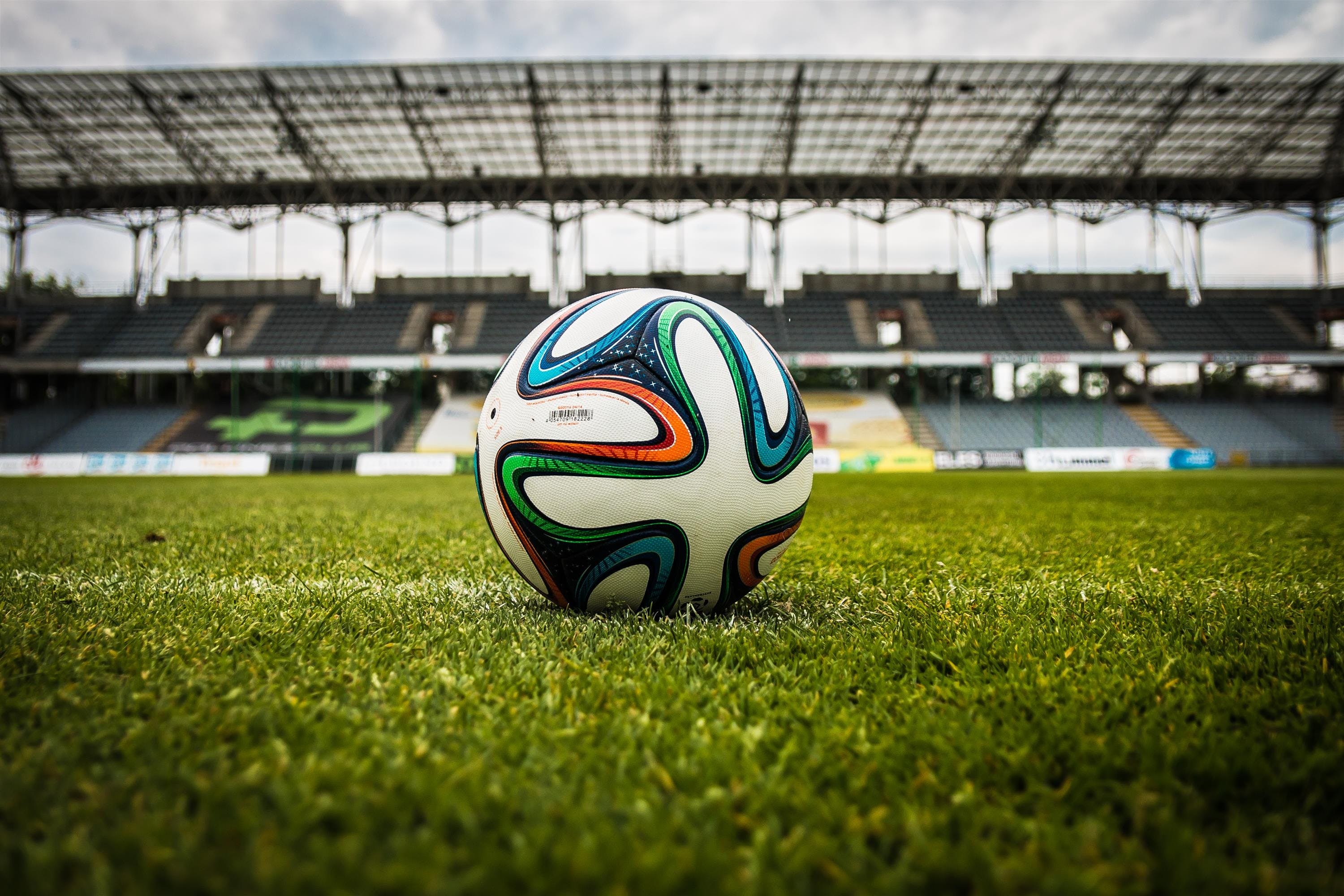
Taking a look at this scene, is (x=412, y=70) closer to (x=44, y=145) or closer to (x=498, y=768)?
(x=44, y=145)

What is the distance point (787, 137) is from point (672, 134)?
4154 millimetres

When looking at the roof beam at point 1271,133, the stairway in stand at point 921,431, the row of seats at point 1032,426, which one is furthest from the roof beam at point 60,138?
the roof beam at point 1271,133

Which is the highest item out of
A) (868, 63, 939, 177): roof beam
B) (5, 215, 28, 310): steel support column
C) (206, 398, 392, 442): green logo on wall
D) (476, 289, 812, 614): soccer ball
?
(868, 63, 939, 177): roof beam

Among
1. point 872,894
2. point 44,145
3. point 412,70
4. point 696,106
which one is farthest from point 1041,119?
point 44,145

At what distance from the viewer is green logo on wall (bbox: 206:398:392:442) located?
1134 inches

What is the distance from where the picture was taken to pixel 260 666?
2008 millimetres

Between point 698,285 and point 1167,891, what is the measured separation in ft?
110

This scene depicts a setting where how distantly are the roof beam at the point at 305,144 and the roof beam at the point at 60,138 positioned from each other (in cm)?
718

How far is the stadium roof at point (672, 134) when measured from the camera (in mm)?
24047

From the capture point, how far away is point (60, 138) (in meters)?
26.7

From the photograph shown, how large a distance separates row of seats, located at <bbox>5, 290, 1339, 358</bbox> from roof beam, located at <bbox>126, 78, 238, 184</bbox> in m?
6.14

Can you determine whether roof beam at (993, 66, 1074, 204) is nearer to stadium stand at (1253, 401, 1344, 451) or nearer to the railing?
the railing

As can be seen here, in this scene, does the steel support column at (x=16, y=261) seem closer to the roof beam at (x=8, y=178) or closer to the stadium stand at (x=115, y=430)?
the roof beam at (x=8, y=178)

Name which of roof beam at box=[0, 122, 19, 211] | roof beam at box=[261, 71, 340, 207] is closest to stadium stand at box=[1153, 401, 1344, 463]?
roof beam at box=[261, 71, 340, 207]
